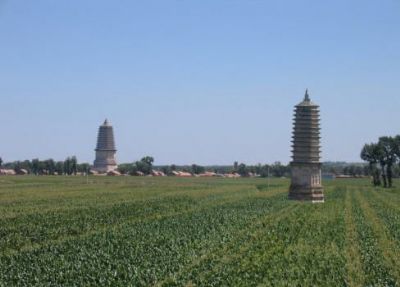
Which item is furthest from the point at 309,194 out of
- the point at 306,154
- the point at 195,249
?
the point at 195,249

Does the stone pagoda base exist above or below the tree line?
below

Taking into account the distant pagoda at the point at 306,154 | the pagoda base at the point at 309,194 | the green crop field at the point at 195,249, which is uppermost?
the distant pagoda at the point at 306,154

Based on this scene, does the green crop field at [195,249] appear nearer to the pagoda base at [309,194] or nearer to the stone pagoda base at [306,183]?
the pagoda base at [309,194]

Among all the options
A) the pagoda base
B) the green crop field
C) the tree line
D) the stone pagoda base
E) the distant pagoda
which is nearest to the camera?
the green crop field

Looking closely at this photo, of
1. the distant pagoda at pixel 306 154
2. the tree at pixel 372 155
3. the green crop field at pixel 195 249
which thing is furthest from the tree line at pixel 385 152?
the green crop field at pixel 195 249

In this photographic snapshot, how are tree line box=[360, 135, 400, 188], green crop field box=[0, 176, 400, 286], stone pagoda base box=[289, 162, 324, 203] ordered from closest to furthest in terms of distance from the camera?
green crop field box=[0, 176, 400, 286]
stone pagoda base box=[289, 162, 324, 203]
tree line box=[360, 135, 400, 188]

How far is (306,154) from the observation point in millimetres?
78875

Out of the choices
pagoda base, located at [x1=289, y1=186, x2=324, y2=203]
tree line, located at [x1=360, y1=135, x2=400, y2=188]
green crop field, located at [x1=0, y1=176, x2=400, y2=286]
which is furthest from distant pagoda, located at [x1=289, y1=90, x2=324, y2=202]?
tree line, located at [x1=360, y1=135, x2=400, y2=188]

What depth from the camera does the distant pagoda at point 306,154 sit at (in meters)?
78.2

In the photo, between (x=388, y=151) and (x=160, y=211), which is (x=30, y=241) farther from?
(x=388, y=151)

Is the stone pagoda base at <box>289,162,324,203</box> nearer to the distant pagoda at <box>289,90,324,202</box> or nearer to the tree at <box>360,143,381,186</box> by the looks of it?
the distant pagoda at <box>289,90,324,202</box>

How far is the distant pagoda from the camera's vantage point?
78.2m

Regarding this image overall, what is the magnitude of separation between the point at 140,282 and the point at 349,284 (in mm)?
7028

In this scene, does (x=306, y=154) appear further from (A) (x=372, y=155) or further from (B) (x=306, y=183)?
(A) (x=372, y=155)
